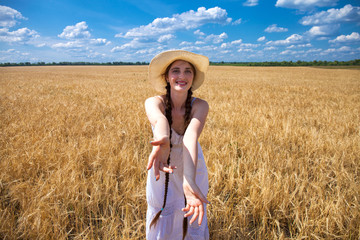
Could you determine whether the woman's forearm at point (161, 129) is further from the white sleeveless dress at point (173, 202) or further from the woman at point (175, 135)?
the white sleeveless dress at point (173, 202)

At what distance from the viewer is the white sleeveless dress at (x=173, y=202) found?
1.43 meters

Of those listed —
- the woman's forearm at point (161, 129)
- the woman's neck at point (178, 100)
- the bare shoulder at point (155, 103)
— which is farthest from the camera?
the woman's neck at point (178, 100)

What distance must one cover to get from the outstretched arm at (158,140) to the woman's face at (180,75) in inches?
6.9

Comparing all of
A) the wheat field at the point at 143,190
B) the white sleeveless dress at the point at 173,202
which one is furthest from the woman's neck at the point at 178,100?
the wheat field at the point at 143,190

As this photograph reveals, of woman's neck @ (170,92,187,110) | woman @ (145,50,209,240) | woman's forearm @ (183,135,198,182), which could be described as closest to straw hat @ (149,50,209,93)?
woman @ (145,50,209,240)

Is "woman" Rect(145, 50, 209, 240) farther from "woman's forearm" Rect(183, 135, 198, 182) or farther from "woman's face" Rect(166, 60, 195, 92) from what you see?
"woman's forearm" Rect(183, 135, 198, 182)

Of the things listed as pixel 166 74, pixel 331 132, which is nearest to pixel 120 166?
pixel 166 74

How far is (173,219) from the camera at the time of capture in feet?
5.10

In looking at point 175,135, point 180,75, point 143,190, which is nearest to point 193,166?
point 175,135

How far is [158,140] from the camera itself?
927mm

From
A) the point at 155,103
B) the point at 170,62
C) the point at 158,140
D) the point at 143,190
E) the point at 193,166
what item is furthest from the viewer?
the point at 143,190

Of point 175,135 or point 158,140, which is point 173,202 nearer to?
point 175,135

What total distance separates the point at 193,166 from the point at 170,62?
860 millimetres

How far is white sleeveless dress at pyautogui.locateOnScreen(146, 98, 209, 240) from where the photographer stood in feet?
4.69
